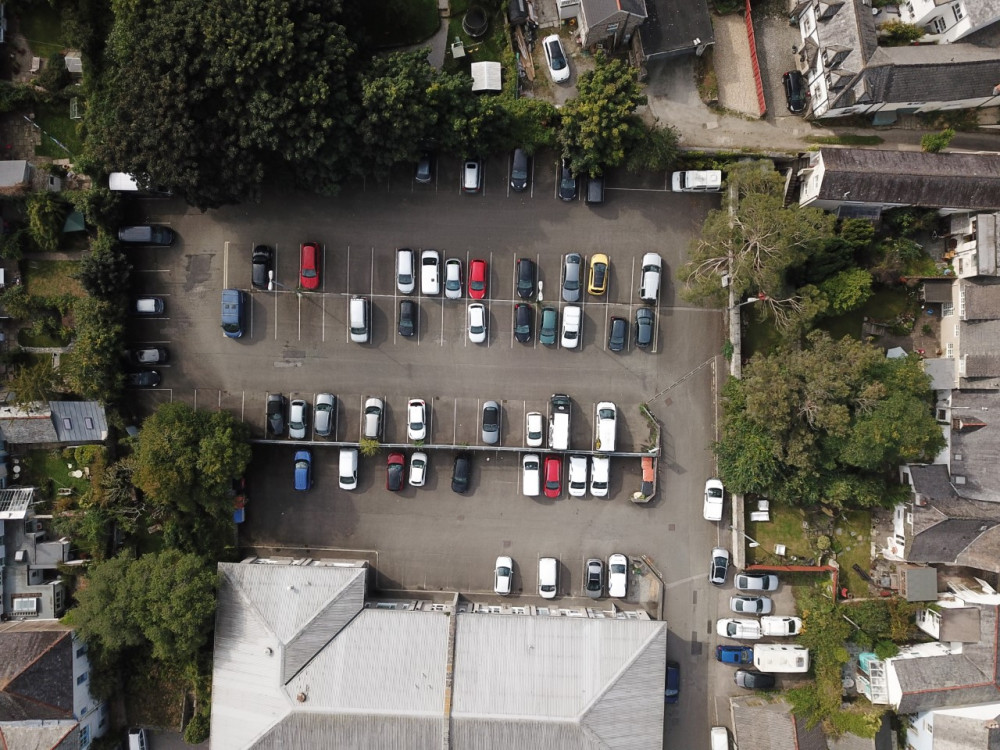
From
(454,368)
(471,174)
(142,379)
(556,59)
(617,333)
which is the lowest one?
(142,379)

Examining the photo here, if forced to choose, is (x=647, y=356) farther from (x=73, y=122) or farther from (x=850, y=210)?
(x=73, y=122)

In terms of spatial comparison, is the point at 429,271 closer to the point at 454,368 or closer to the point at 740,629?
the point at 454,368

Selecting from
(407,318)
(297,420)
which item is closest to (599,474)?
(407,318)

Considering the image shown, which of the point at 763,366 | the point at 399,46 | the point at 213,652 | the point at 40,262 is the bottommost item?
the point at 213,652

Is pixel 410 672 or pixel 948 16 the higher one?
pixel 948 16

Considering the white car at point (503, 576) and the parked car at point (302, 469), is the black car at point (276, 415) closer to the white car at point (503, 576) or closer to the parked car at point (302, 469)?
the parked car at point (302, 469)

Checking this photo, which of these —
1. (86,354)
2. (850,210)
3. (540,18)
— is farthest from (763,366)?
(86,354)

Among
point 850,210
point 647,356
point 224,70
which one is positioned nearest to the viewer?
point 224,70
